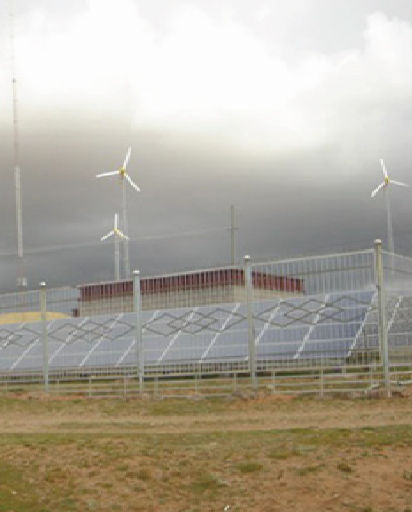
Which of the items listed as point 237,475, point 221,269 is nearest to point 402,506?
point 237,475

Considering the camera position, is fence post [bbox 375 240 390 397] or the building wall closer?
fence post [bbox 375 240 390 397]

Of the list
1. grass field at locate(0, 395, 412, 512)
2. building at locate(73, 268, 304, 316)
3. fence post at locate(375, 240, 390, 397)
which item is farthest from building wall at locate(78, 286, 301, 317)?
grass field at locate(0, 395, 412, 512)

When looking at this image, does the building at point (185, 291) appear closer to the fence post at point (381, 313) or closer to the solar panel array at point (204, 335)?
the solar panel array at point (204, 335)

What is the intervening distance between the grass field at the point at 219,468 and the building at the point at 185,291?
13.9 m

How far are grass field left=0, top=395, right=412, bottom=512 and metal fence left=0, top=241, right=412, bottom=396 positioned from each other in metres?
8.68

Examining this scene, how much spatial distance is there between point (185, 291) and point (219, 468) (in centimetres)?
2512

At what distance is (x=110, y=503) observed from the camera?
1342cm

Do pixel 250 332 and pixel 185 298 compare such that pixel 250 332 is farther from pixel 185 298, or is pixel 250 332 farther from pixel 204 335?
pixel 185 298

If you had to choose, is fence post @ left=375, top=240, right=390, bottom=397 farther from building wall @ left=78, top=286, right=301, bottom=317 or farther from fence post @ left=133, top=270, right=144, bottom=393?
fence post @ left=133, top=270, right=144, bottom=393

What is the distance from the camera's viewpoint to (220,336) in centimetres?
3588

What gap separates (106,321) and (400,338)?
52.9ft

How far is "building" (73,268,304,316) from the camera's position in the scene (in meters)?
35.9

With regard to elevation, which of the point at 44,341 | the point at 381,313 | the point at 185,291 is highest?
the point at 185,291

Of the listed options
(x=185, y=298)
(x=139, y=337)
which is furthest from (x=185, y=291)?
(x=139, y=337)
